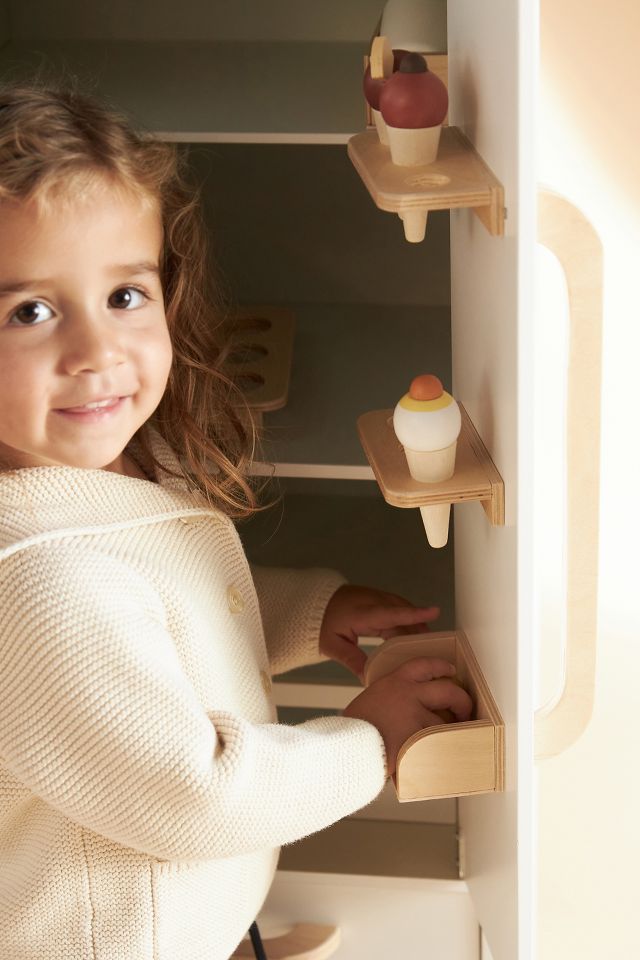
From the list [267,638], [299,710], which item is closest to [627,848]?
[299,710]

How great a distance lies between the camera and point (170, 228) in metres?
1.12

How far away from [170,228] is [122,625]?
39 centimetres

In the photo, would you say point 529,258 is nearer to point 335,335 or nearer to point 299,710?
point 335,335

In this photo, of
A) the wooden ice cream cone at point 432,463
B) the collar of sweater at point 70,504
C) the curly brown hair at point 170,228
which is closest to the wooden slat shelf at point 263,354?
the curly brown hair at point 170,228

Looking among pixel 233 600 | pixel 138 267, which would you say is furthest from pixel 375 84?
pixel 233 600

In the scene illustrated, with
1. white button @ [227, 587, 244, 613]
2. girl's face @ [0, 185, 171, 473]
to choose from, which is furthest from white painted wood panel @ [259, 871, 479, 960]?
girl's face @ [0, 185, 171, 473]

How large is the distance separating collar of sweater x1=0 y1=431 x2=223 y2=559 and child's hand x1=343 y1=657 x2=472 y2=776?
23 centimetres

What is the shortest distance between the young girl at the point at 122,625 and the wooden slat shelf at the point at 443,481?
0.17m

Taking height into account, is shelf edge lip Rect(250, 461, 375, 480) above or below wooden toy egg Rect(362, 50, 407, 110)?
below

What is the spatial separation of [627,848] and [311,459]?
0.68m

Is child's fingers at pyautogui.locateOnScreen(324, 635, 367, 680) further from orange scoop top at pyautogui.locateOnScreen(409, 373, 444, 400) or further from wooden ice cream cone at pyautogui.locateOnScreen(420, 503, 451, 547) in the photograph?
orange scoop top at pyautogui.locateOnScreen(409, 373, 444, 400)

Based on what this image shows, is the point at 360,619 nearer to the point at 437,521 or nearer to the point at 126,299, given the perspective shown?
the point at 437,521

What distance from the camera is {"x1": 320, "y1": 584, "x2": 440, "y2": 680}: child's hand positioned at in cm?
126

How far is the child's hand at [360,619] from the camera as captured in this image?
1.26 metres
